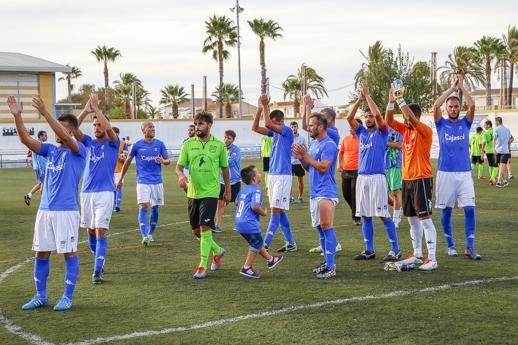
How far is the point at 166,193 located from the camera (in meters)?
23.0

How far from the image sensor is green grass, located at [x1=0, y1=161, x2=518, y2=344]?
6496 mm

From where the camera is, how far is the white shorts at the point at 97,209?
9.09 meters

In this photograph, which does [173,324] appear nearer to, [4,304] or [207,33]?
[4,304]

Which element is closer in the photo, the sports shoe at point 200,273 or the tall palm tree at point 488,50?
the sports shoe at point 200,273

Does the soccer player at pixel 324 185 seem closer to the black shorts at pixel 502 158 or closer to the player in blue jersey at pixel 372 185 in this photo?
the player in blue jersey at pixel 372 185

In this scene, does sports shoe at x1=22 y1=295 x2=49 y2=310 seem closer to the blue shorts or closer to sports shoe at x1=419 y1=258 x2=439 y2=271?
the blue shorts

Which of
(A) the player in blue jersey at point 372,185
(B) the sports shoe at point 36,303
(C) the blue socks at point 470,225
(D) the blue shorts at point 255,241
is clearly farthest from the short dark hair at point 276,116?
(B) the sports shoe at point 36,303

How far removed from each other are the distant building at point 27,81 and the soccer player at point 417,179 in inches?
1738

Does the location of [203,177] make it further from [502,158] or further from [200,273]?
[502,158]

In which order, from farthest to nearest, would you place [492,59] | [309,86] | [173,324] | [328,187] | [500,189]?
[309,86], [492,59], [500,189], [328,187], [173,324]

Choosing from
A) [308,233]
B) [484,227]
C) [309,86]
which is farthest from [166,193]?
[309,86]

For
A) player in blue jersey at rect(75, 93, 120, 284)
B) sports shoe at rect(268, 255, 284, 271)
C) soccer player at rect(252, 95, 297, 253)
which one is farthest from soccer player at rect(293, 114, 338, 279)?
player in blue jersey at rect(75, 93, 120, 284)

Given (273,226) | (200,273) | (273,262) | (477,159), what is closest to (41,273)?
(200,273)

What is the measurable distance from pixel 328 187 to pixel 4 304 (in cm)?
413
